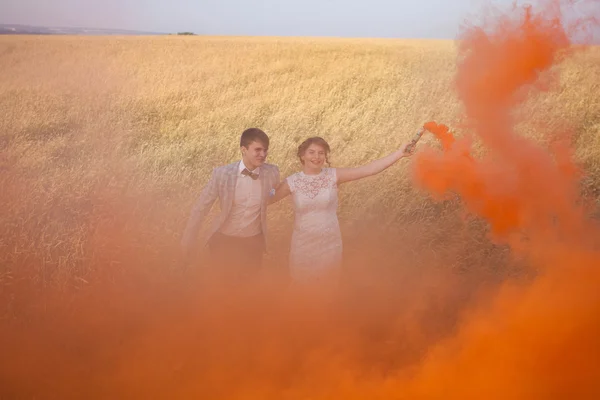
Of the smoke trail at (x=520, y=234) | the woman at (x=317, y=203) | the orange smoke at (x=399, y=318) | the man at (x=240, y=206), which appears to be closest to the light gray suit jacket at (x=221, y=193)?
the man at (x=240, y=206)

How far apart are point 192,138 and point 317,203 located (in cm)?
521

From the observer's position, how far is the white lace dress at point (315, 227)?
3.88 metres

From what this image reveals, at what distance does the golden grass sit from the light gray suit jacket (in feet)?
4.46

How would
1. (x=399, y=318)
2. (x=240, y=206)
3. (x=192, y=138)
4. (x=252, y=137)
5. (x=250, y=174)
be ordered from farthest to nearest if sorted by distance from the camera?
(x=192, y=138) < (x=399, y=318) < (x=240, y=206) < (x=250, y=174) < (x=252, y=137)

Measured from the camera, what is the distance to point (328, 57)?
51.1 feet

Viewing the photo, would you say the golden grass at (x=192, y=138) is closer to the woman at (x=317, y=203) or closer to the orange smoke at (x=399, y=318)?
the orange smoke at (x=399, y=318)

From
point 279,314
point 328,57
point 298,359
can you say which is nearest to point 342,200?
point 279,314

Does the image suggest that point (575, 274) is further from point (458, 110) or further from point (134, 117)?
point (134, 117)

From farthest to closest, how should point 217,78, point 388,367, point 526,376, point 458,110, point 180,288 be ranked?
point 217,78, point 458,110, point 180,288, point 388,367, point 526,376

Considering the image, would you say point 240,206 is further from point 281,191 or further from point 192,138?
point 192,138

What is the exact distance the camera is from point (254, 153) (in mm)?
3801

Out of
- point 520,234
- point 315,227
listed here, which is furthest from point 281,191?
point 520,234

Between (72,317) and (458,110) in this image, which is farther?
(458,110)

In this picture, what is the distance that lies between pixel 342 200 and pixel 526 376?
11.7ft
